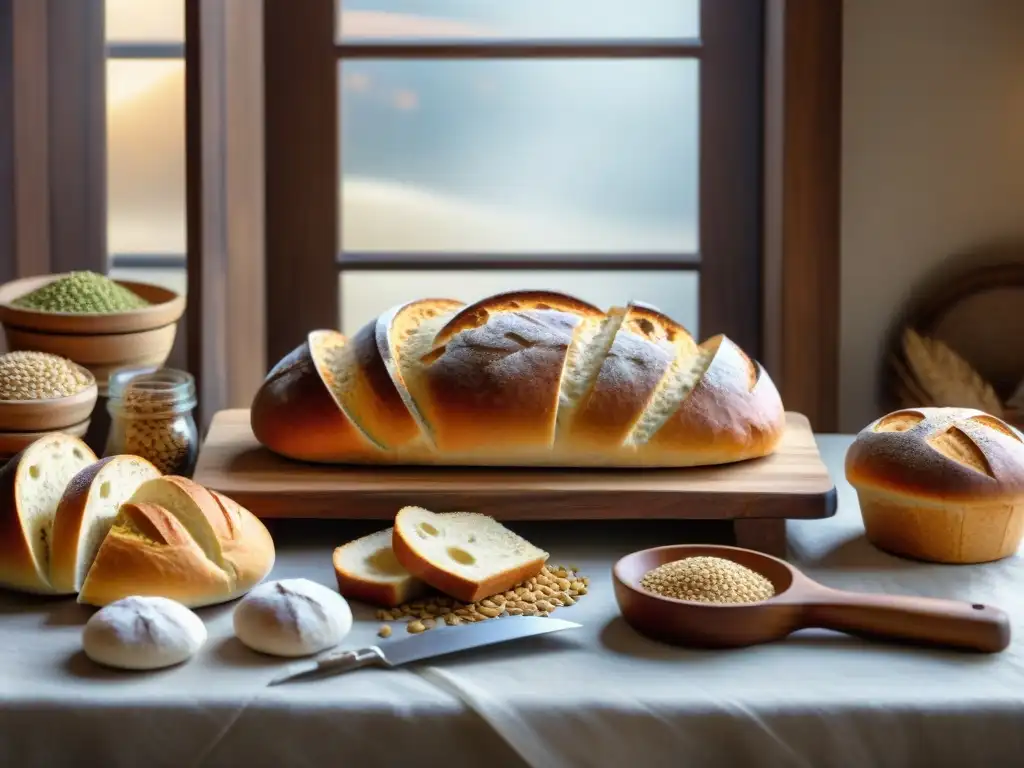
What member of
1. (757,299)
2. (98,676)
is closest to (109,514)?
(98,676)

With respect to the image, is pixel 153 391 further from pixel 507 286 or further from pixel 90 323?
pixel 507 286

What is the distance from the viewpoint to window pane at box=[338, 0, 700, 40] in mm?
2080

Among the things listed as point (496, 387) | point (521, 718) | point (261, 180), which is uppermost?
point (261, 180)

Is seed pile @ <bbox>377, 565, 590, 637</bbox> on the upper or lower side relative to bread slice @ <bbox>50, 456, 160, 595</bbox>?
lower

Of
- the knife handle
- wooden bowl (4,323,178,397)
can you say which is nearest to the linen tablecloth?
the knife handle

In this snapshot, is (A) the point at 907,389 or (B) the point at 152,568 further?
(A) the point at 907,389

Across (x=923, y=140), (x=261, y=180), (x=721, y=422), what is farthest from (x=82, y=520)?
(x=923, y=140)

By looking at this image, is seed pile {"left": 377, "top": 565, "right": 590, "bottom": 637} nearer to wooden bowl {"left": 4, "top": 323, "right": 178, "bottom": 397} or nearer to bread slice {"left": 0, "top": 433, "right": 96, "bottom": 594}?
bread slice {"left": 0, "top": 433, "right": 96, "bottom": 594}

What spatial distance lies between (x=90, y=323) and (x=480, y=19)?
91 centimetres

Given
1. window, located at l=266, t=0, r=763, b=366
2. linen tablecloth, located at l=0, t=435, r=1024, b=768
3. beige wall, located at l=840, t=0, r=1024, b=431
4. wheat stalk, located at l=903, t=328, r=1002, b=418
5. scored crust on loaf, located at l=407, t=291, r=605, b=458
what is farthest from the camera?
window, located at l=266, t=0, r=763, b=366

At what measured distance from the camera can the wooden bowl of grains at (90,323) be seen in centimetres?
154

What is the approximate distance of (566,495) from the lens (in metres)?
1.32

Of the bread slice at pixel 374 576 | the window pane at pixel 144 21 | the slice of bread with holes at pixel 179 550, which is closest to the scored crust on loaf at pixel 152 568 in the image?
the slice of bread with holes at pixel 179 550

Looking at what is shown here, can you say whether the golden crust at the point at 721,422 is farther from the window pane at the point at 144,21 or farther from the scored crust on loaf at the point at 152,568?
the window pane at the point at 144,21
